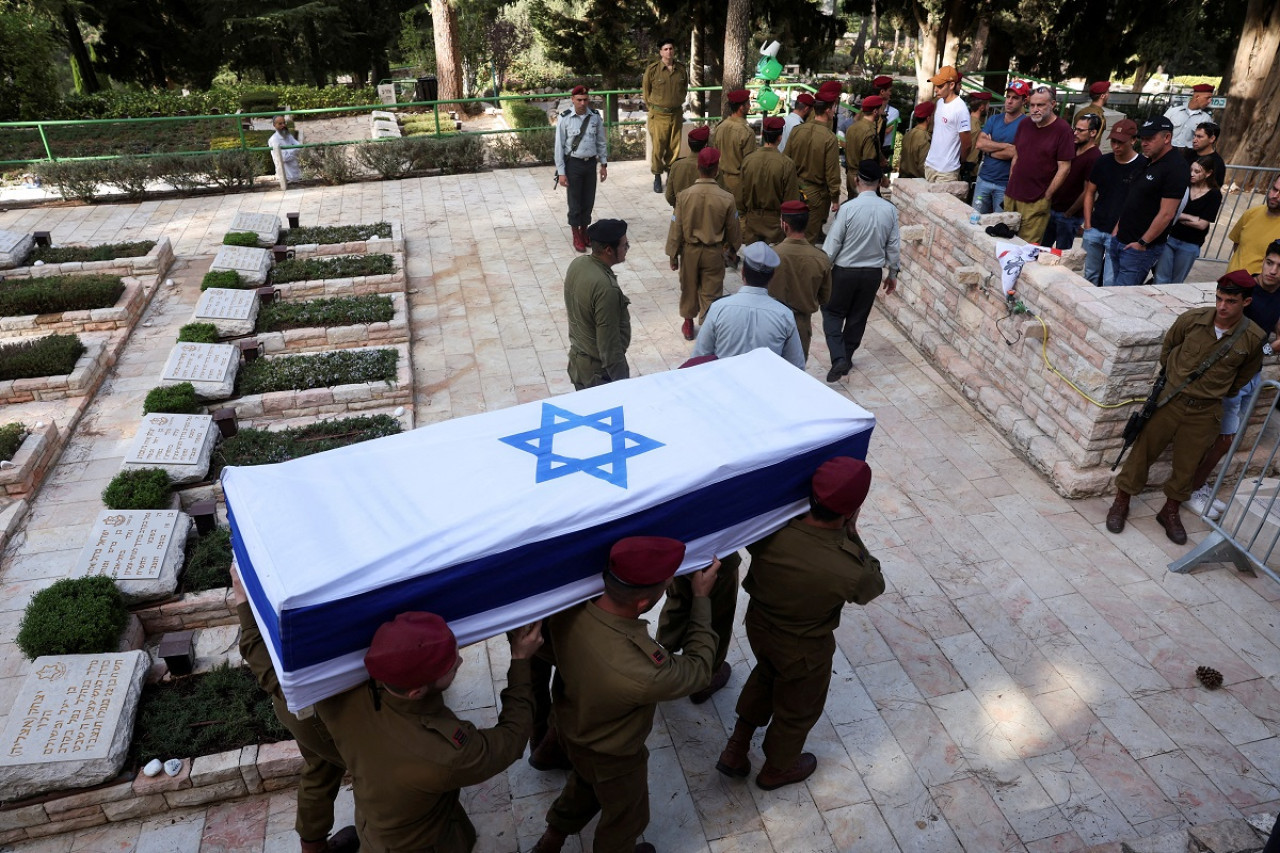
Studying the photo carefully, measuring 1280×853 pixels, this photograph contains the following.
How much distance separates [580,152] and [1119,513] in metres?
6.30

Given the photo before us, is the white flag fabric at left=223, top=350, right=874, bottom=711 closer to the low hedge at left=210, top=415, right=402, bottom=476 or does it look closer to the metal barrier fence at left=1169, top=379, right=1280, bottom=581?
the metal barrier fence at left=1169, top=379, right=1280, bottom=581

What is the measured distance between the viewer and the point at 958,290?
7258 millimetres

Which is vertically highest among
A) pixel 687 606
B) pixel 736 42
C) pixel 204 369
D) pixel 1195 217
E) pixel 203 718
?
pixel 736 42

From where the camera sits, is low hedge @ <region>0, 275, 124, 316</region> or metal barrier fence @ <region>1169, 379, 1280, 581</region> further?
low hedge @ <region>0, 275, 124, 316</region>

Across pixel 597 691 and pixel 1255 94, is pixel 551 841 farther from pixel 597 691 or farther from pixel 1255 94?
pixel 1255 94

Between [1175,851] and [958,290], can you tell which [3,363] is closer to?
[958,290]

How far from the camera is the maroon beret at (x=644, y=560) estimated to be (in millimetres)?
2865

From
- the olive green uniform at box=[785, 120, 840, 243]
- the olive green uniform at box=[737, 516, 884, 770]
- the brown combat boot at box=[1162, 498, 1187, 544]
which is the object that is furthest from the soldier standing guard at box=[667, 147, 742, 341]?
the olive green uniform at box=[737, 516, 884, 770]

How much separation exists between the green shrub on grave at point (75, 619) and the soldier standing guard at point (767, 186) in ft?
19.9

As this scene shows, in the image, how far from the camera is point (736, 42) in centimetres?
1590

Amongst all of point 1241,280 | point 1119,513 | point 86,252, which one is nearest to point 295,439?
point 86,252

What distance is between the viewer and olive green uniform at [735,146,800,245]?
7.85 m

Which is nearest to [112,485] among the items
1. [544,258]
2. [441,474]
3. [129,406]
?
[129,406]

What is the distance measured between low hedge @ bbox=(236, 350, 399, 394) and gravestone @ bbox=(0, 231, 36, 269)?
A: 391cm
